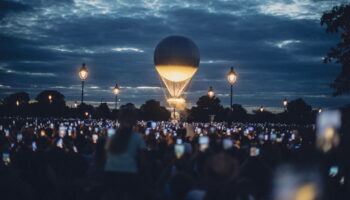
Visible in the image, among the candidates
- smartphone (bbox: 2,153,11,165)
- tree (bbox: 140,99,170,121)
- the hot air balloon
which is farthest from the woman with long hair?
tree (bbox: 140,99,170,121)

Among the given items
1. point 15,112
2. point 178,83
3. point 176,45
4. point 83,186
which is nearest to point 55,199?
point 83,186

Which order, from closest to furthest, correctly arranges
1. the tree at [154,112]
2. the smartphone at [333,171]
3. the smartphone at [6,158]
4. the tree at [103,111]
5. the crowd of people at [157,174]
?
the crowd of people at [157,174]
the smartphone at [333,171]
the smartphone at [6,158]
the tree at [103,111]
the tree at [154,112]

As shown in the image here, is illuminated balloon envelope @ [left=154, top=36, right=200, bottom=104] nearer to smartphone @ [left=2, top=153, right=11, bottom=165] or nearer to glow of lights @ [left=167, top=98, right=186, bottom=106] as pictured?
glow of lights @ [left=167, top=98, right=186, bottom=106]

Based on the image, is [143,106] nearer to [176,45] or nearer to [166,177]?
[176,45]

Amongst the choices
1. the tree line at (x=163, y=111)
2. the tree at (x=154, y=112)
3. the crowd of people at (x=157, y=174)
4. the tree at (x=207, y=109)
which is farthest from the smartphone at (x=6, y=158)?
the tree at (x=154, y=112)

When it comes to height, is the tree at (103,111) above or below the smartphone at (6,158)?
below

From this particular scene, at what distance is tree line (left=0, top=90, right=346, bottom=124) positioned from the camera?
9500cm

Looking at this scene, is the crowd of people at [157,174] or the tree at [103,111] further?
the tree at [103,111]

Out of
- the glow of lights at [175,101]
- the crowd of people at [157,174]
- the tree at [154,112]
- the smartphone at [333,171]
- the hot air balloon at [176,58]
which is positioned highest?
the hot air balloon at [176,58]

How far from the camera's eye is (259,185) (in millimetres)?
8602

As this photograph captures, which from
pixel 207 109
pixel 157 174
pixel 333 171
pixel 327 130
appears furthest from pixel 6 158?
pixel 207 109

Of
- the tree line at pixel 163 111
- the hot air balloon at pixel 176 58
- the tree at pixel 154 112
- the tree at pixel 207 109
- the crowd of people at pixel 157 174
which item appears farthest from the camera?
the tree at pixel 154 112

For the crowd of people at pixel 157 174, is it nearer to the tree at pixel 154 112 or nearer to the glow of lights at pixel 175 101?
the glow of lights at pixel 175 101

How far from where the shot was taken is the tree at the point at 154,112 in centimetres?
13975
